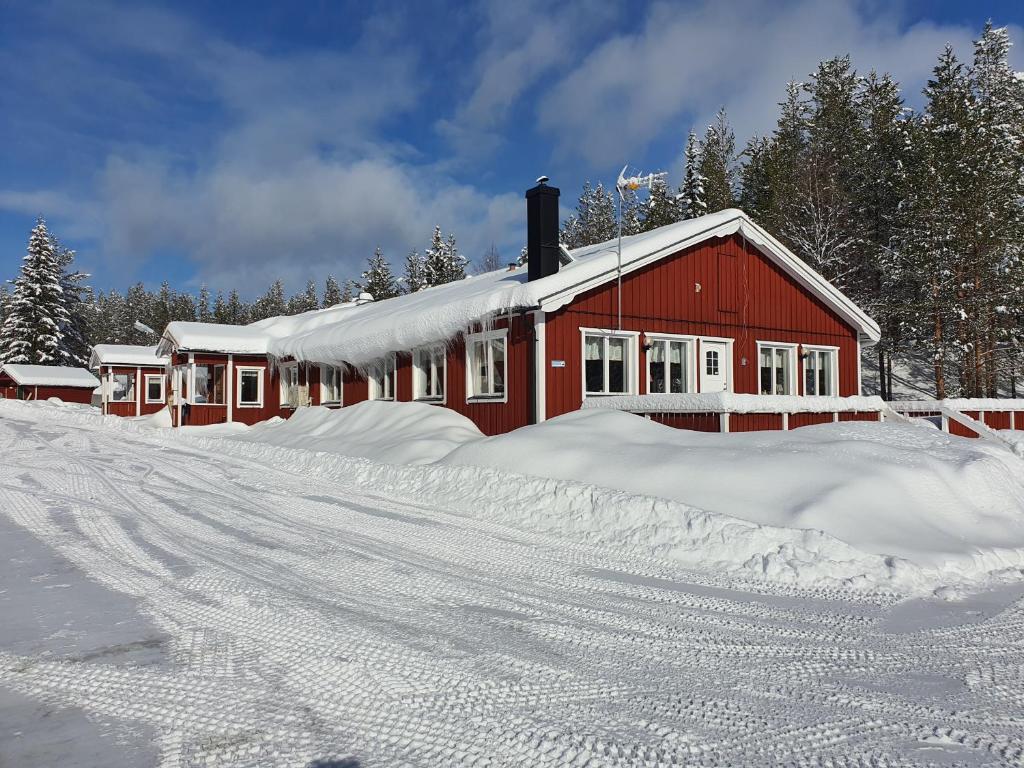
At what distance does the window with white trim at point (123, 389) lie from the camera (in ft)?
117

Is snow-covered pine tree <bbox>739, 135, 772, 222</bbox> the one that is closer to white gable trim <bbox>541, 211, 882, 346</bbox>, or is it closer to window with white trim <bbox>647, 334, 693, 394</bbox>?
white gable trim <bbox>541, 211, 882, 346</bbox>

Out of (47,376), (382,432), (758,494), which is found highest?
(47,376)

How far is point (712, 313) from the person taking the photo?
17.7 metres

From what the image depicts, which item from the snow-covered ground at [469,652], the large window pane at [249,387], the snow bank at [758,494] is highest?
the large window pane at [249,387]

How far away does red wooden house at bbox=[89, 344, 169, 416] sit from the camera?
113ft

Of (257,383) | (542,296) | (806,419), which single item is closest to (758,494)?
(806,419)

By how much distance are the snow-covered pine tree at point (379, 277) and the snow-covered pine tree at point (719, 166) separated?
92.4 ft

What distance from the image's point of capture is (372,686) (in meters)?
3.74

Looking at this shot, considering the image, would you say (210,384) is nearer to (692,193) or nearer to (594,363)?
(594,363)

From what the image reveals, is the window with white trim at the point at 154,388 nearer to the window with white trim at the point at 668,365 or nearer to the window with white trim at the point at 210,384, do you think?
the window with white trim at the point at 210,384

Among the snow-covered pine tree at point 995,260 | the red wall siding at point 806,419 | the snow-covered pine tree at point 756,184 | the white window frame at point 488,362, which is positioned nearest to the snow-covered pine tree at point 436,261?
the snow-covered pine tree at point 756,184

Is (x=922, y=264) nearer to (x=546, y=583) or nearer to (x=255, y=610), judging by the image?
(x=546, y=583)

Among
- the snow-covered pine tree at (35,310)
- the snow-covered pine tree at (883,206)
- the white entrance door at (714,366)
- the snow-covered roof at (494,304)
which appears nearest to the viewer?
the snow-covered roof at (494,304)

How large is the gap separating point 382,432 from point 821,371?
12759 mm
